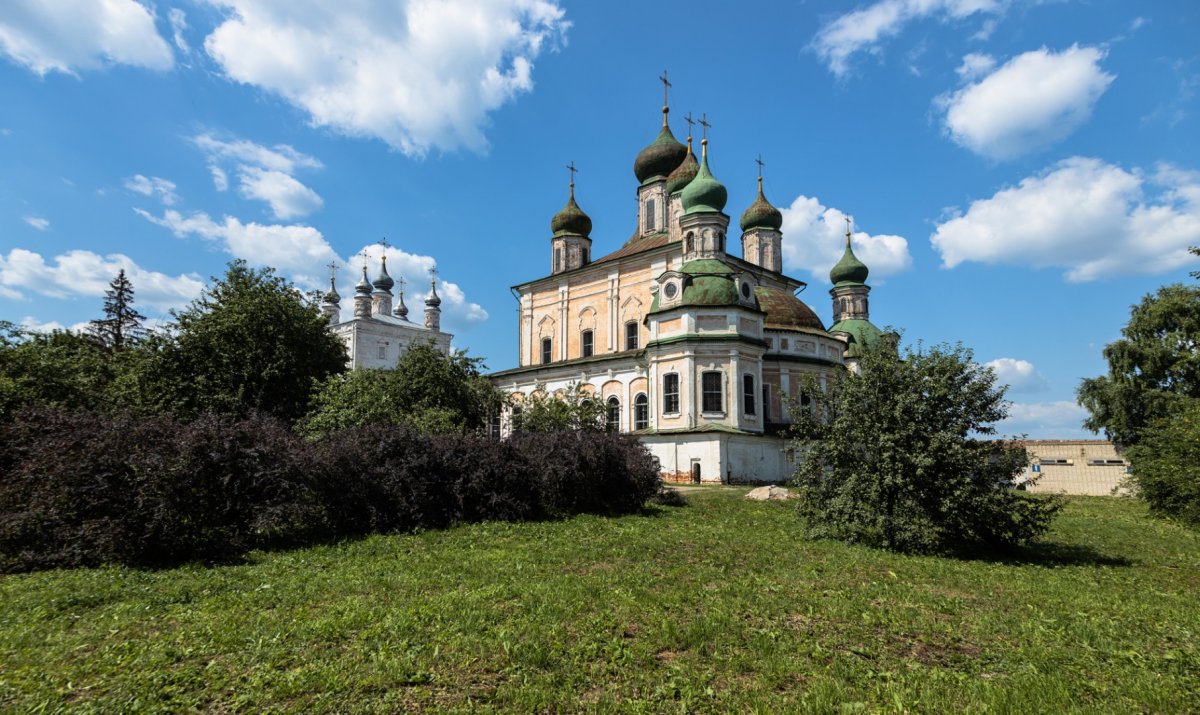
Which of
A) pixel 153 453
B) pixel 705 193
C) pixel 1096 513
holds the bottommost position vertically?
pixel 1096 513

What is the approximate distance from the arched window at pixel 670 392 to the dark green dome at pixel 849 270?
17198 mm

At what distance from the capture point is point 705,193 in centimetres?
3138

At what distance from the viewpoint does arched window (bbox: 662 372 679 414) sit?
28.9 meters

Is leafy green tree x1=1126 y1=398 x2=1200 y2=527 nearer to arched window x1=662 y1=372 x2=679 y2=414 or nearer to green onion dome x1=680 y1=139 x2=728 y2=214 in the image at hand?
arched window x1=662 y1=372 x2=679 y2=414

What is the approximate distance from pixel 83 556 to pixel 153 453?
1634 mm

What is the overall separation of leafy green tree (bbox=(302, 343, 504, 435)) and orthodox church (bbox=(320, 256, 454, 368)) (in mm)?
41637

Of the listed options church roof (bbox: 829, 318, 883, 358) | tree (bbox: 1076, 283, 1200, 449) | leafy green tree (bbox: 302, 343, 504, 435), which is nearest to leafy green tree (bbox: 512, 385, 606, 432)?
leafy green tree (bbox: 302, 343, 504, 435)

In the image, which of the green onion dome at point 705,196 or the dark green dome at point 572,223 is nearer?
the green onion dome at point 705,196

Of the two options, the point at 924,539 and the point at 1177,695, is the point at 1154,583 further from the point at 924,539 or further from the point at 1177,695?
the point at 1177,695

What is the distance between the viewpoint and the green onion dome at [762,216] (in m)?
40.7

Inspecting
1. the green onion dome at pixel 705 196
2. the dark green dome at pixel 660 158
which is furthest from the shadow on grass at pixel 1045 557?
the dark green dome at pixel 660 158

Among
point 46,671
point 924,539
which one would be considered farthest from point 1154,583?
point 46,671

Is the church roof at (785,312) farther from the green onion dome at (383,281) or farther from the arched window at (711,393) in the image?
the green onion dome at (383,281)

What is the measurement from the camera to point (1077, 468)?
34469mm
